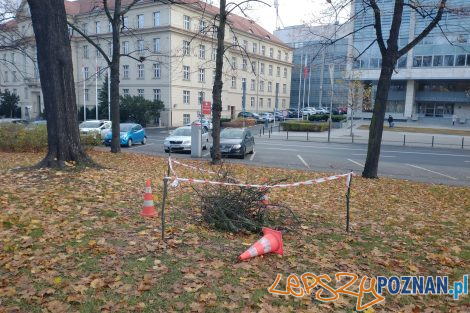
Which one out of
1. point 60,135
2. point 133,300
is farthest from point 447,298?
point 60,135

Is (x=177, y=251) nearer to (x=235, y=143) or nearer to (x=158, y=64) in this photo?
(x=235, y=143)

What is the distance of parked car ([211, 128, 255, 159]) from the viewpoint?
18.6m

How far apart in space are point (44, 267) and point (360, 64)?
214 ft

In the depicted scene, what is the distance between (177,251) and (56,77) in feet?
22.4

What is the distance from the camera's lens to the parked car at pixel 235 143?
18.6 meters

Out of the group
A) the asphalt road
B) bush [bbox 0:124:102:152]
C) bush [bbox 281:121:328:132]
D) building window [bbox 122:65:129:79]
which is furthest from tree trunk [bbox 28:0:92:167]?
building window [bbox 122:65:129:79]

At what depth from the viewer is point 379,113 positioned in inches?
492

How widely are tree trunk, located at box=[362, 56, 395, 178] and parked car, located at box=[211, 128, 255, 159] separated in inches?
284

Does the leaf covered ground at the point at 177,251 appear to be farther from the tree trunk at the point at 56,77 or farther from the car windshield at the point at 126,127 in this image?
the car windshield at the point at 126,127

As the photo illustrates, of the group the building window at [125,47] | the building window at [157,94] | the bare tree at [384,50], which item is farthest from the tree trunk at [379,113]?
the building window at [125,47]

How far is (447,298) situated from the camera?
408 cm

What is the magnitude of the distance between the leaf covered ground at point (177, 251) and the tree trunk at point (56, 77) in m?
0.99

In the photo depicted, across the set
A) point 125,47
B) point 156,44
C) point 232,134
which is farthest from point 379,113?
point 125,47

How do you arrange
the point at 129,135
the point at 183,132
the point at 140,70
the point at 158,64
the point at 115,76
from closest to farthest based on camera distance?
the point at 115,76
the point at 183,132
the point at 129,135
the point at 158,64
the point at 140,70
